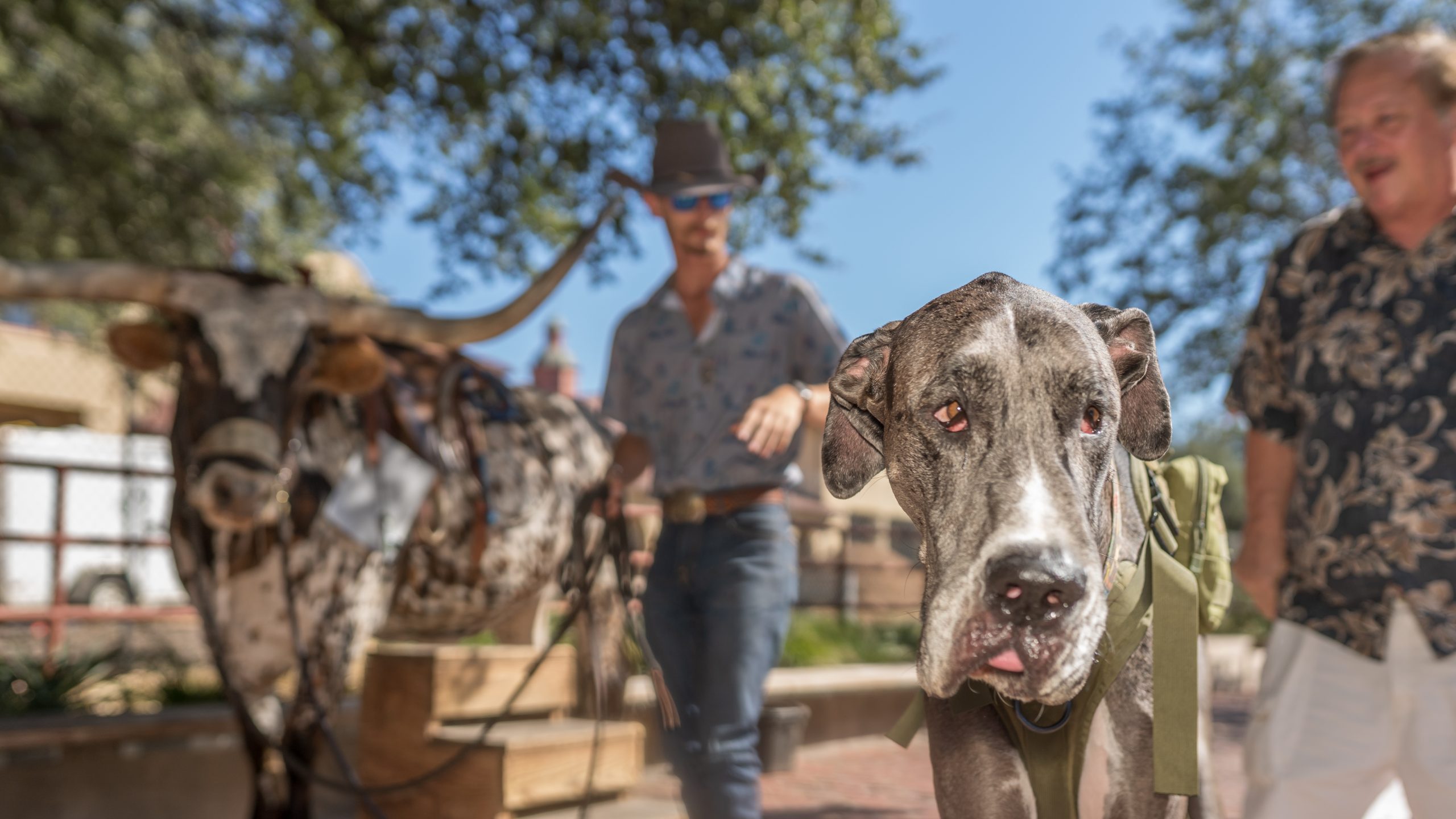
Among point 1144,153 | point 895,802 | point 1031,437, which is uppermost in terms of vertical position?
point 1144,153

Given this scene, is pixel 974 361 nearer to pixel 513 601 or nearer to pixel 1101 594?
pixel 1101 594

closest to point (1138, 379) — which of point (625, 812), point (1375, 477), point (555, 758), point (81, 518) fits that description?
point (1375, 477)

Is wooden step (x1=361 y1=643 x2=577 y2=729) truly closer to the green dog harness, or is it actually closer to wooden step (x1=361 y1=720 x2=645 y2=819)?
wooden step (x1=361 y1=720 x2=645 y2=819)

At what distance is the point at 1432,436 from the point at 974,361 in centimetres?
144

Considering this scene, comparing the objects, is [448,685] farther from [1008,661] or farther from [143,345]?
[1008,661]

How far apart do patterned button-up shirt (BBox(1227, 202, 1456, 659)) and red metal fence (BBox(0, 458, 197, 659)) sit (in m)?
5.19

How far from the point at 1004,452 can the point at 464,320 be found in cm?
363

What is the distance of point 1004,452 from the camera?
1.11 meters

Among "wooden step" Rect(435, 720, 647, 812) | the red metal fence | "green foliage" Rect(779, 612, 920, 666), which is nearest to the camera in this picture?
"wooden step" Rect(435, 720, 647, 812)

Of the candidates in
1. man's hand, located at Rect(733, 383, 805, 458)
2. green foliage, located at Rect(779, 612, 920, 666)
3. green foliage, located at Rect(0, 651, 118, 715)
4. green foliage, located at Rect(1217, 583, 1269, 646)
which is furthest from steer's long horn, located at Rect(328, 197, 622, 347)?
green foliage, located at Rect(1217, 583, 1269, 646)

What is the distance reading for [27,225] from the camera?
27.2ft

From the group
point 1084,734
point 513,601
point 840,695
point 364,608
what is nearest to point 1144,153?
point 840,695

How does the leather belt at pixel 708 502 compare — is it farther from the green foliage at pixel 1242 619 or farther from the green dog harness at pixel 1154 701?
Answer: the green foliage at pixel 1242 619

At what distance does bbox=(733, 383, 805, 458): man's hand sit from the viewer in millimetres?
2102
